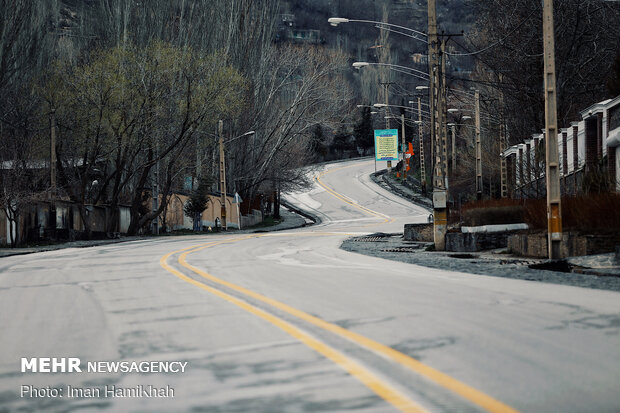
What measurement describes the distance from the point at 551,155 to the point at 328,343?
44.4 feet

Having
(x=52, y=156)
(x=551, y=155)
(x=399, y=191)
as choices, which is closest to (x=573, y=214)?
(x=551, y=155)

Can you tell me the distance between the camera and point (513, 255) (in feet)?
70.7

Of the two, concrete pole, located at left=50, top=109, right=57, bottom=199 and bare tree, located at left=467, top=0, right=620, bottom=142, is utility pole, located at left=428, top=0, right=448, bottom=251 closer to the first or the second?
bare tree, located at left=467, top=0, right=620, bottom=142

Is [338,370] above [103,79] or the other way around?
the other way around

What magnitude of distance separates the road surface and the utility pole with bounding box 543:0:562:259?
6.18 meters

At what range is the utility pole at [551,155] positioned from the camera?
1808 cm

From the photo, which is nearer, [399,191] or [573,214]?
[573,214]

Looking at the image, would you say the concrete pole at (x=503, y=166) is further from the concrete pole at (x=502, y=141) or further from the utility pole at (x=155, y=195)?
the utility pole at (x=155, y=195)

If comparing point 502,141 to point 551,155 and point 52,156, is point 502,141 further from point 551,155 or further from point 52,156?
point 551,155

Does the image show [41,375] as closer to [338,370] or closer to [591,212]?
[338,370]

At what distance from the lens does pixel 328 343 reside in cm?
661

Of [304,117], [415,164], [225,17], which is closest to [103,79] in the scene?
[225,17]

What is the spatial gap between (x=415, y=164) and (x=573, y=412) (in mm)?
107251

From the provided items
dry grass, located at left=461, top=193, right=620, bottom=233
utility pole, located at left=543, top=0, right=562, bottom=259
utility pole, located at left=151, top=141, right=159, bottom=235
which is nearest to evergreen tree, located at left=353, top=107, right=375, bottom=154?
utility pole, located at left=151, top=141, right=159, bottom=235
